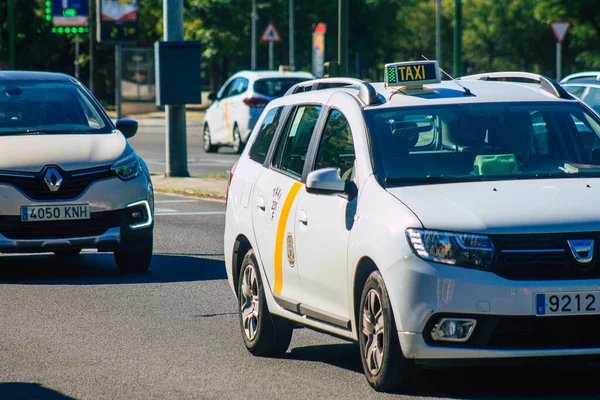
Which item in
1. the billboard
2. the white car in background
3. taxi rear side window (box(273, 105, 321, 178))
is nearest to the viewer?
taxi rear side window (box(273, 105, 321, 178))

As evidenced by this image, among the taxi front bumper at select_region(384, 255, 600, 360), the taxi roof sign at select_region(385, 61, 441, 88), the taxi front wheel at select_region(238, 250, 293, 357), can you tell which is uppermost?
the taxi roof sign at select_region(385, 61, 441, 88)

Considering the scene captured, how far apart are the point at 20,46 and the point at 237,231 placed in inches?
2525

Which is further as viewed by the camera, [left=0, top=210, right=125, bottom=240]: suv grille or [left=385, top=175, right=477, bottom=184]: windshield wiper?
[left=0, top=210, right=125, bottom=240]: suv grille

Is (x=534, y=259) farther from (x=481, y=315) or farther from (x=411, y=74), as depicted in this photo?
(x=411, y=74)

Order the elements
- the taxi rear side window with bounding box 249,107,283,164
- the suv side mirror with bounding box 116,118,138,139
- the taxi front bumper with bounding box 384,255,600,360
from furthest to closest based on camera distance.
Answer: the suv side mirror with bounding box 116,118,138,139, the taxi rear side window with bounding box 249,107,283,164, the taxi front bumper with bounding box 384,255,600,360

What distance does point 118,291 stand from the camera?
10.6 metres

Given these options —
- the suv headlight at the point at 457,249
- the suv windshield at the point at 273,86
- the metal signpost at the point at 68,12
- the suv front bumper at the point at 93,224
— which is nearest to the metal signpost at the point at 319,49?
the suv windshield at the point at 273,86

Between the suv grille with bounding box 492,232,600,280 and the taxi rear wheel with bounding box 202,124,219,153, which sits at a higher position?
the suv grille with bounding box 492,232,600,280

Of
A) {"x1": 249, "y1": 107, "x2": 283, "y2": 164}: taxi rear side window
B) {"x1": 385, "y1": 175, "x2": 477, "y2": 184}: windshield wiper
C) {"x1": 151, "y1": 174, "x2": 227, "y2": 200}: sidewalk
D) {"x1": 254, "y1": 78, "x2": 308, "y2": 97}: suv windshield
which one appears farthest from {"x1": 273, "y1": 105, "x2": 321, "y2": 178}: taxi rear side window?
{"x1": 254, "y1": 78, "x2": 308, "y2": 97}: suv windshield

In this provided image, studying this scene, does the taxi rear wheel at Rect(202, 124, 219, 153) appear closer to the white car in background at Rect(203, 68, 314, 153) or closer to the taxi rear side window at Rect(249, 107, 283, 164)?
the white car in background at Rect(203, 68, 314, 153)

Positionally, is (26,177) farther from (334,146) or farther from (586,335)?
(586,335)

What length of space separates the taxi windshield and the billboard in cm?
2021

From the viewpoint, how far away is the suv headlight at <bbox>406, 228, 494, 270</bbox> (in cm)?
600

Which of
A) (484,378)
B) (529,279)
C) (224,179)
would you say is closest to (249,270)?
(484,378)
